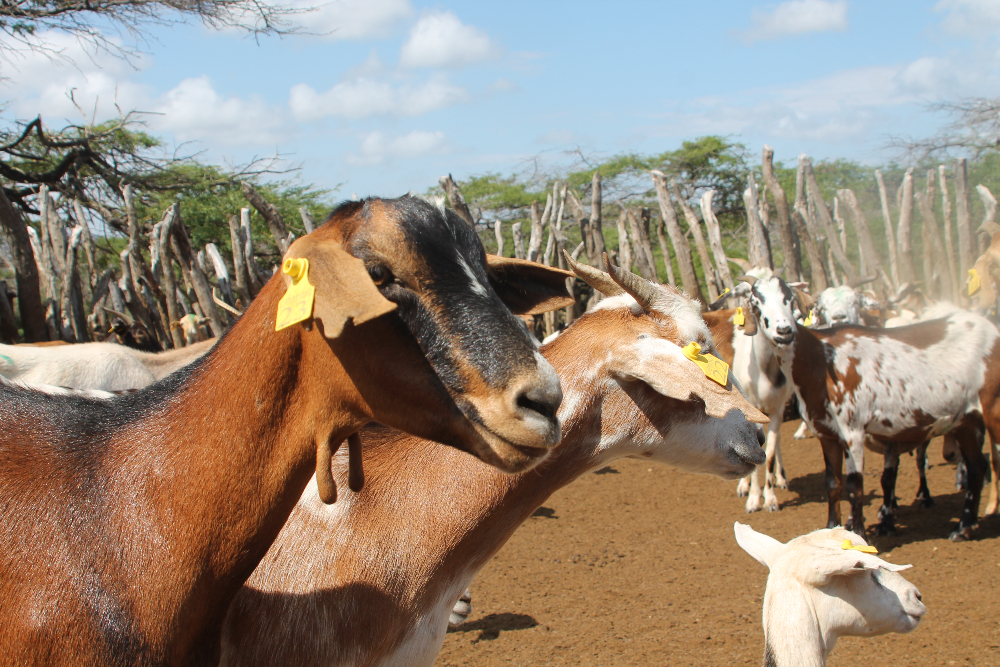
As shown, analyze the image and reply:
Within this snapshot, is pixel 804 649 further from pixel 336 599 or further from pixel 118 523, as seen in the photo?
pixel 118 523

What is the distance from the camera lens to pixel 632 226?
14.8 metres

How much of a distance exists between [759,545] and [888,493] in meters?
4.94

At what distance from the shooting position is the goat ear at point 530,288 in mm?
2543

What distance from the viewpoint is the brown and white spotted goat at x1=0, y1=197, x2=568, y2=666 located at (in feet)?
5.55

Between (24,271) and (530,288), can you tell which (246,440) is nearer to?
(530,288)

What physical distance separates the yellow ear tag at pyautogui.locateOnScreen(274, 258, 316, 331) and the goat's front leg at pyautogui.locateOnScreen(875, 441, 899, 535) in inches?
280

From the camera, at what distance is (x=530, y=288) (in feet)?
8.48

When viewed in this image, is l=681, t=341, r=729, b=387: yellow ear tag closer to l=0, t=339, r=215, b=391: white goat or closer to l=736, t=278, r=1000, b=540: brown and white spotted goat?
l=0, t=339, r=215, b=391: white goat

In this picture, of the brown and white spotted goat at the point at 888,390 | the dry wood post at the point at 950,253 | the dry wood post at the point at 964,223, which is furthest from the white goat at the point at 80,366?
the dry wood post at the point at 950,253

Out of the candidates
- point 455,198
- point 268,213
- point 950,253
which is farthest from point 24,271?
point 950,253

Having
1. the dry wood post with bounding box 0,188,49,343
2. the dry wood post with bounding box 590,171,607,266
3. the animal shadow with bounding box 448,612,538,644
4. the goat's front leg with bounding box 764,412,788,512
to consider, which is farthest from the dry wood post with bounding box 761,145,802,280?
the dry wood post with bounding box 0,188,49,343

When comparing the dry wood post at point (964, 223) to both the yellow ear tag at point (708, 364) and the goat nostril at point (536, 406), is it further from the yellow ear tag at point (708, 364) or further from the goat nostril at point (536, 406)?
the goat nostril at point (536, 406)

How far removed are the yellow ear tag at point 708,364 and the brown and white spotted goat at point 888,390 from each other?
505 centimetres

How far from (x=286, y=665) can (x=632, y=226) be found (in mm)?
13370
